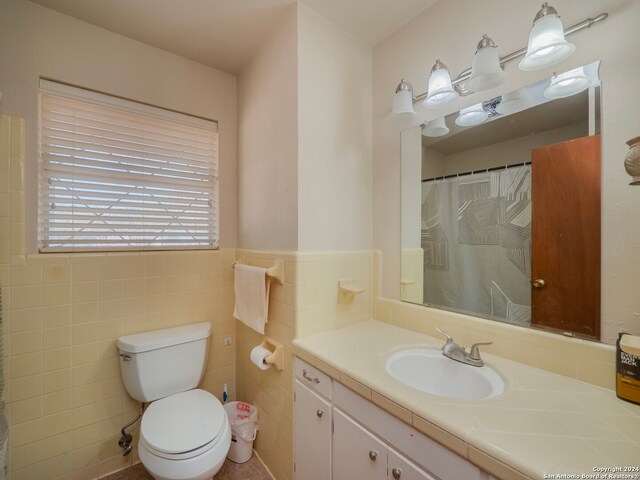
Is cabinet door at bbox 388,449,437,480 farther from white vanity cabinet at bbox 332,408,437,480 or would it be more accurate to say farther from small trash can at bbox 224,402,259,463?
small trash can at bbox 224,402,259,463

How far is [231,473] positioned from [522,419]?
1.55m

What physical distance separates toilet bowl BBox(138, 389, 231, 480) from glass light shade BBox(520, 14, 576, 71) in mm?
1947

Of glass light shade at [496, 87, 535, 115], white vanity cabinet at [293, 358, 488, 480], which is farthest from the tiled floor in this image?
glass light shade at [496, 87, 535, 115]

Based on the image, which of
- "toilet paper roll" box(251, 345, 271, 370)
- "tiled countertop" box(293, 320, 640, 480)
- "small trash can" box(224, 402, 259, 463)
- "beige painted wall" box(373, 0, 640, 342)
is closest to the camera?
"tiled countertop" box(293, 320, 640, 480)

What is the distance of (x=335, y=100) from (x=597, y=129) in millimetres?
1087

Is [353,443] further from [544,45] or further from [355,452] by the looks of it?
[544,45]

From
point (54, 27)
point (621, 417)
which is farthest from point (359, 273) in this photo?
point (54, 27)

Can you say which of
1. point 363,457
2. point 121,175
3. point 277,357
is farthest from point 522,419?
point 121,175

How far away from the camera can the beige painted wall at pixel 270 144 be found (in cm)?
137

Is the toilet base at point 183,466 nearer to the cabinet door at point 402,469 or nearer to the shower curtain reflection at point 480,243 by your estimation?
the cabinet door at point 402,469

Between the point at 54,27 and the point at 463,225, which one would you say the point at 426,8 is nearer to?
the point at 463,225

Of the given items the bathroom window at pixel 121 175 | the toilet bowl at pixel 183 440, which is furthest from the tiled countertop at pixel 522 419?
the bathroom window at pixel 121 175

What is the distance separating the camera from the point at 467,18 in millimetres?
1225

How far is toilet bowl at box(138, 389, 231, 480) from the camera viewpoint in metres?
1.12
